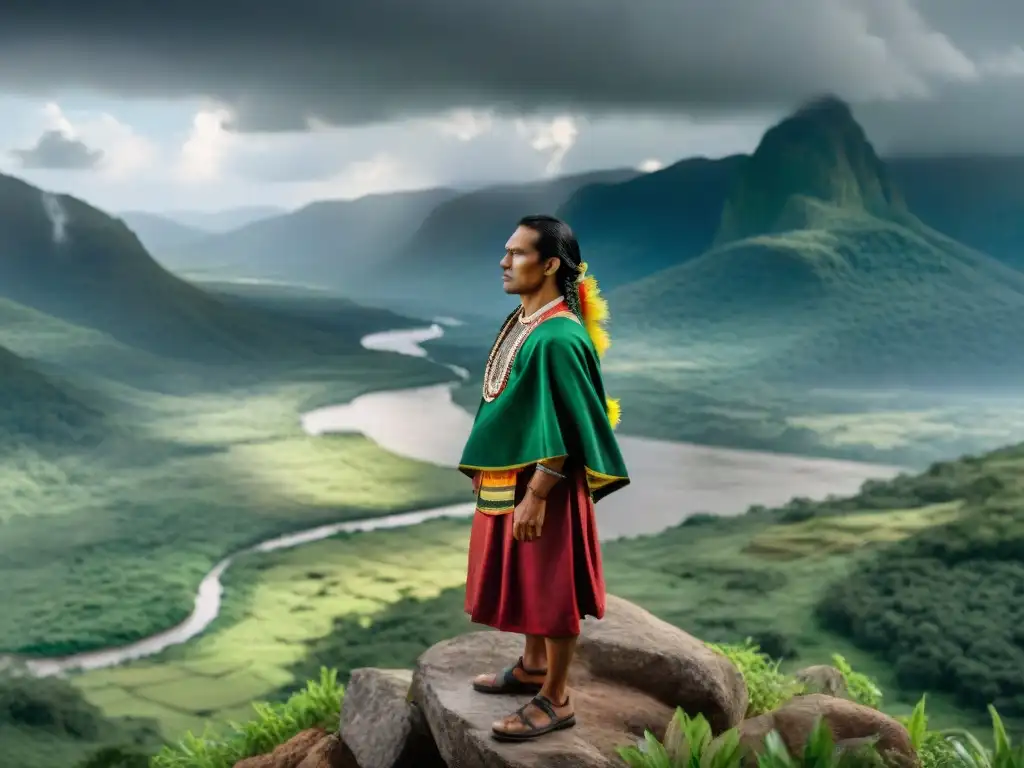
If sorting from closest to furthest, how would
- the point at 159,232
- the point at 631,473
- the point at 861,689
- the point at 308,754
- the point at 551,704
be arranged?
1. the point at 551,704
2. the point at 308,754
3. the point at 861,689
4. the point at 631,473
5. the point at 159,232

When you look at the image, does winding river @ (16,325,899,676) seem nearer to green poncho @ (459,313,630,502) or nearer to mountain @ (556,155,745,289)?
green poncho @ (459,313,630,502)

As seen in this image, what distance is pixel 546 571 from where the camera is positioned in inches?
98.7

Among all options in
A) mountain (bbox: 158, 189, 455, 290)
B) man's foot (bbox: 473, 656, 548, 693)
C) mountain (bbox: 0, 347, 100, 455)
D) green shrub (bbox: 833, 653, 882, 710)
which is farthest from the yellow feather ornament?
mountain (bbox: 158, 189, 455, 290)

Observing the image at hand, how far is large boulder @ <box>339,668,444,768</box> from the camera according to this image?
9.60 feet

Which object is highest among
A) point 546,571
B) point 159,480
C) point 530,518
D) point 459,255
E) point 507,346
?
point 459,255

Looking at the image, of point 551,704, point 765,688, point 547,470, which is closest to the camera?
point 547,470

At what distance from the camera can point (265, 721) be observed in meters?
3.55

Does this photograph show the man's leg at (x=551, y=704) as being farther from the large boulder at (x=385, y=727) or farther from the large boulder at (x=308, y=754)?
the large boulder at (x=308, y=754)

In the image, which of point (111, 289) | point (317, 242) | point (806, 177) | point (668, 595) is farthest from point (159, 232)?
point (806, 177)

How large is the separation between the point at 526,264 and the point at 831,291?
11.5m

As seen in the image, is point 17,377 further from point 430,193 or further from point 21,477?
point 430,193

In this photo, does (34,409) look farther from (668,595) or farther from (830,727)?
(830,727)

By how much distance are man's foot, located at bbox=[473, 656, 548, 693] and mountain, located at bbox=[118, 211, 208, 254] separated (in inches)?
439

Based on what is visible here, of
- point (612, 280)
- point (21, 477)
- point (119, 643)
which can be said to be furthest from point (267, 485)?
point (612, 280)
